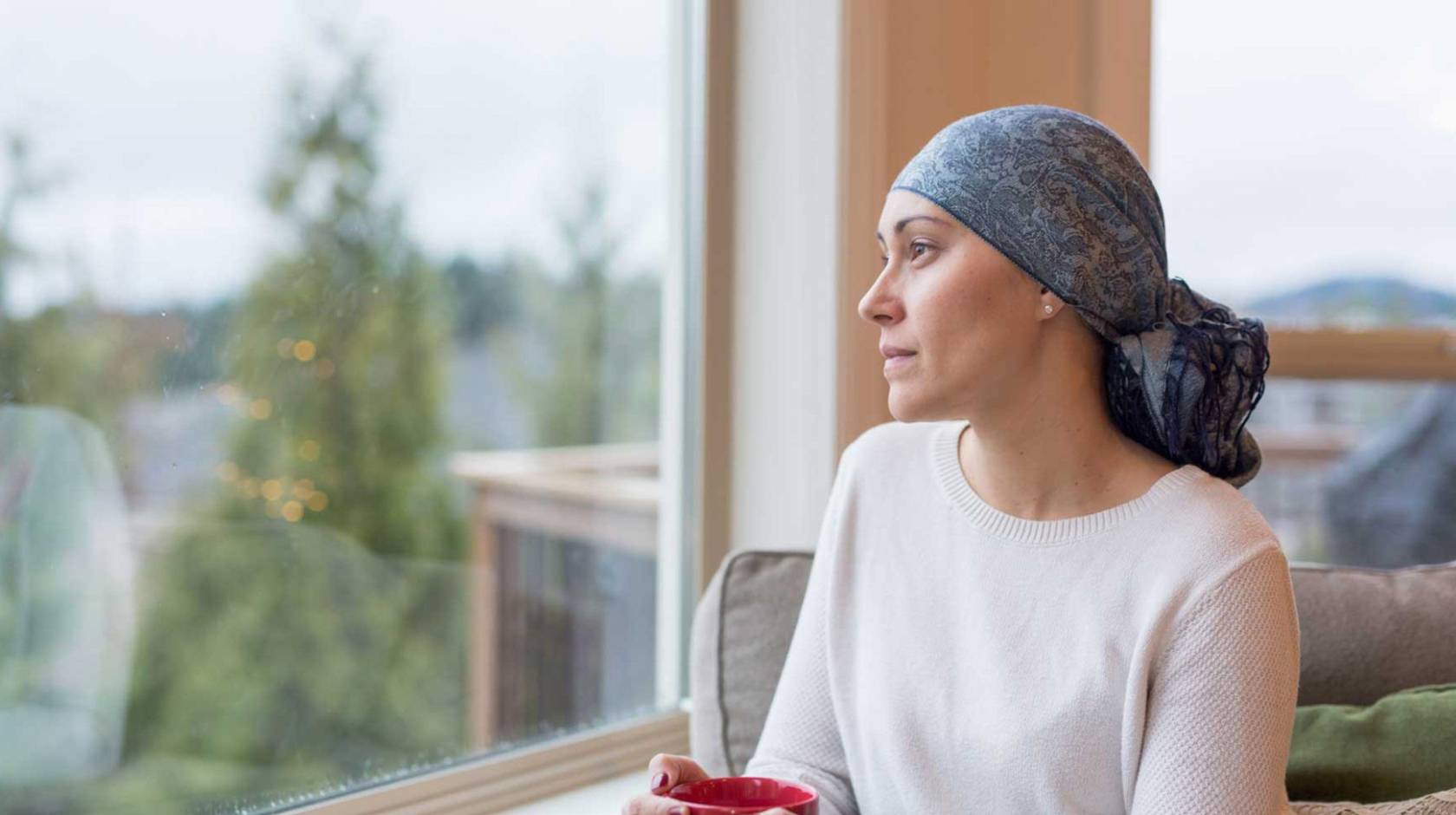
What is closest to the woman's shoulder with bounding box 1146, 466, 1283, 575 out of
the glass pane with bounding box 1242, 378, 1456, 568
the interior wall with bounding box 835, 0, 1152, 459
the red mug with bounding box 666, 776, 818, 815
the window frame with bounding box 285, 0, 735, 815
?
the red mug with bounding box 666, 776, 818, 815

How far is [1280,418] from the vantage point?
2.78m

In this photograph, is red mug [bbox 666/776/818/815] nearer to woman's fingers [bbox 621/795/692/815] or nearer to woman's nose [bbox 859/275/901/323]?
woman's fingers [bbox 621/795/692/815]

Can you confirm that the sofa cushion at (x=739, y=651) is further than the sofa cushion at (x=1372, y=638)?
Yes

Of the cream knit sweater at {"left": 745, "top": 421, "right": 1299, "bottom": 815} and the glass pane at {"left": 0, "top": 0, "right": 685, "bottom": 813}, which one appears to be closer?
the cream knit sweater at {"left": 745, "top": 421, "right": 1299, "bottom": 815}

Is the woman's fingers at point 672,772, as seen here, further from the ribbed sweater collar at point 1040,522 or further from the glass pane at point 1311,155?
the glass pane at point 1311,155

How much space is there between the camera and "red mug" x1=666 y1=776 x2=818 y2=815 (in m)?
1.13

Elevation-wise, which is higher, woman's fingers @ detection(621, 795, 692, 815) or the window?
the window

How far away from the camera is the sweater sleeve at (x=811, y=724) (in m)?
1.46

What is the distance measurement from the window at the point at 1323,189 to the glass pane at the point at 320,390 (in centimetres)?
100

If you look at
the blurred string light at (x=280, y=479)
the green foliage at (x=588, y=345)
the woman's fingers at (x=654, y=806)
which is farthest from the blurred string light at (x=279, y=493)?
the woman's fingers at (x=654, y=806)

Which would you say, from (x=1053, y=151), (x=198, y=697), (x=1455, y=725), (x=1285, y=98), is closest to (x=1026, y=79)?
(x=1285, y=98)

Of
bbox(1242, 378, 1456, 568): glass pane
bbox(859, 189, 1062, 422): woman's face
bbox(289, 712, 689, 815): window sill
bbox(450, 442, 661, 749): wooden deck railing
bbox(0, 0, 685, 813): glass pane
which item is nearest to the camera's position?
bbox(859, 189, 1062, 422): woman's face

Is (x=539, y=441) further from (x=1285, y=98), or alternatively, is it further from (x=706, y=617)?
(x=1285, y=98)

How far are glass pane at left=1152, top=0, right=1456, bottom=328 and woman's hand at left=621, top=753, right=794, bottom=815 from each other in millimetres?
1514
